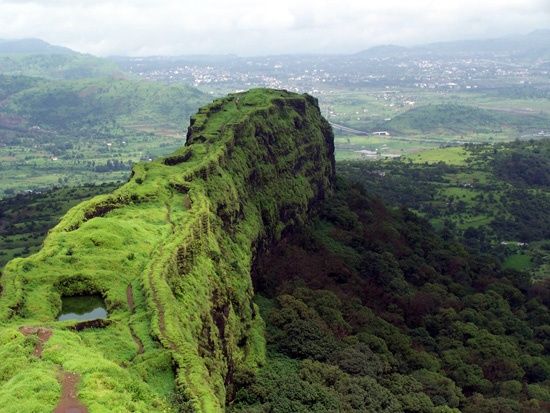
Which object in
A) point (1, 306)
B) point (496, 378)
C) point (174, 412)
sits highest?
point (1, 306)

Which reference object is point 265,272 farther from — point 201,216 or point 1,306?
point 1,306

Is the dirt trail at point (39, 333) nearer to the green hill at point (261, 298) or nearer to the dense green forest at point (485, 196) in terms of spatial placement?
the green hill at point (261, 298)

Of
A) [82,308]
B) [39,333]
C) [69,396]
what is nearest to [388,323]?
[82,308]

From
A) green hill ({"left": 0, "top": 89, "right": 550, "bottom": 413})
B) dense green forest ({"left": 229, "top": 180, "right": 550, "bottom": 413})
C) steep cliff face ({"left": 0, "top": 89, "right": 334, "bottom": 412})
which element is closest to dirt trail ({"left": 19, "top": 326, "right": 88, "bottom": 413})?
green hill ({"left": 0, "top": 89, "right": 550, "bottom": 413})

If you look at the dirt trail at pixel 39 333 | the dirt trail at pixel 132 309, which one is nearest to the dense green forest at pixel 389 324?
the dirt trail at pixel 132 309

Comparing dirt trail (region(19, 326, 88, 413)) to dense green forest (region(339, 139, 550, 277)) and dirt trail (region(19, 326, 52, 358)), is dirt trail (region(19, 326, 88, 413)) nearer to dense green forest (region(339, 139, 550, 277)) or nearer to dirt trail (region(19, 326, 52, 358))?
dirt trail (region(19, 326, 52, 358))

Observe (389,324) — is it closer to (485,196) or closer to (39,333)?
(39,333)

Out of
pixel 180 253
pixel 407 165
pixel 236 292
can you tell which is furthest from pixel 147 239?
pixel 407 165
